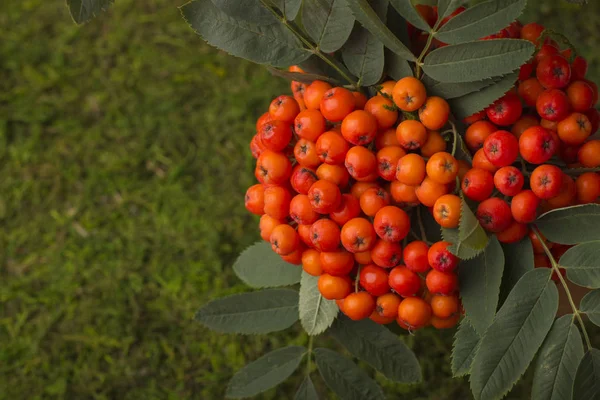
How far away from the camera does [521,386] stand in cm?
124

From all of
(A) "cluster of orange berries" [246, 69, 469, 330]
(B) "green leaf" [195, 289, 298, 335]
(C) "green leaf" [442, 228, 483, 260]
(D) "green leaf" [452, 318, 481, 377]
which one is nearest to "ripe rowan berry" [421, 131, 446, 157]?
(A) "cluster of orange berries" [246, 69, 469, 330]

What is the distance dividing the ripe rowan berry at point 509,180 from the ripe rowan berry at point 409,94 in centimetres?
12

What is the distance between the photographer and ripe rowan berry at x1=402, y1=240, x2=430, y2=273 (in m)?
0.70

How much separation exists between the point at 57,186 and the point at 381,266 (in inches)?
44.6

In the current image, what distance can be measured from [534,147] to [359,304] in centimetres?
27

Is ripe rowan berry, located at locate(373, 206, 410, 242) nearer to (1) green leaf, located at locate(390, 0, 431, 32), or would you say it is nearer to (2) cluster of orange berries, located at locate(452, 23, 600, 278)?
(2) cluster of orange berries, located at locate(452, 23, 600, 278)

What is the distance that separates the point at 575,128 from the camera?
0.68 metres

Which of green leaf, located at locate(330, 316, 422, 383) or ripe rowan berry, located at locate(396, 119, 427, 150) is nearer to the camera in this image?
ripe rowan berry, located at locate(396, 119, 427, 150)

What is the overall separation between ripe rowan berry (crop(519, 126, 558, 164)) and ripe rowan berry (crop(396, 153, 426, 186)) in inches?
4.4

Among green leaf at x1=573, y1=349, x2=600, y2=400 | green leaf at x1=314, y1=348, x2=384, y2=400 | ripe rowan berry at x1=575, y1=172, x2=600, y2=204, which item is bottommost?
green leaf at x1=314, y1=348, x2=384, y2=400

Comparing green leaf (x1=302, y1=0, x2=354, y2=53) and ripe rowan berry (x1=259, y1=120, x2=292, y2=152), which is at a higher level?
green leaf (x1=302, y1=0, x2=354, y2=53)

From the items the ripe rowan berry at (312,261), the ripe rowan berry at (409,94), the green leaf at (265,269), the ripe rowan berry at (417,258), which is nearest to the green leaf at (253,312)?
the green leaf at (265,269)

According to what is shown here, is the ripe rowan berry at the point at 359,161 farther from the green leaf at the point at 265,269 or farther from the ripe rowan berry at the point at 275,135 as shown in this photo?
the green leaf at the point at 265,269

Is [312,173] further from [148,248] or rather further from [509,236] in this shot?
[148,248]
